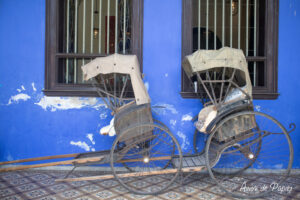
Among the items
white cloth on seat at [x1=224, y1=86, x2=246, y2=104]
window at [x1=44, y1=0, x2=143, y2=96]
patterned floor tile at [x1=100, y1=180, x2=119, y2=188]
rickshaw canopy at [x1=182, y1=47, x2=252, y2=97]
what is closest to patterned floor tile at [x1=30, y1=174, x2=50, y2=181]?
patterned floor tile at [x1=100, y1=180, x2=119, y2=188]

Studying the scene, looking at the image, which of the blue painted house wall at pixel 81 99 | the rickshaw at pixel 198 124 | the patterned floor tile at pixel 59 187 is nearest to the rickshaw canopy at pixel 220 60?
the rickshaw at pixel 198 124

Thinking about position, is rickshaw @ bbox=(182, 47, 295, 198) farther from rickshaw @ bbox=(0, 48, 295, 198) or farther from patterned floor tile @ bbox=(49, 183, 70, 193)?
patterned floor tile @ bbox=(49, 183, 70, 193)

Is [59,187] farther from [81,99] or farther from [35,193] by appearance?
[81,99]

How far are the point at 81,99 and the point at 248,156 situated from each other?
2.74m

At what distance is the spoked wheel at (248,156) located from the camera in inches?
130

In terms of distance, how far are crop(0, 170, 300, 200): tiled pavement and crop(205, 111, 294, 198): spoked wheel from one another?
122mm

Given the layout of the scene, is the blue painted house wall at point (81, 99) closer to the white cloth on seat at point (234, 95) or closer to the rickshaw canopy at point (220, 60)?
the white cloth on seat at point (234, 95)

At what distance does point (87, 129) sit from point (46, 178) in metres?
0.97

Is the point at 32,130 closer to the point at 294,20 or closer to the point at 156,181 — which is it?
the point at 156,181

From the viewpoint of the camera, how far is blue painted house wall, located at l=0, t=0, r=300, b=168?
14.3ft

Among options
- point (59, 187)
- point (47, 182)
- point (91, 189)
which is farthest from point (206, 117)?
point (47, 182)

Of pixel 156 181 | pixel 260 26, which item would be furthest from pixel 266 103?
pixel 156 181

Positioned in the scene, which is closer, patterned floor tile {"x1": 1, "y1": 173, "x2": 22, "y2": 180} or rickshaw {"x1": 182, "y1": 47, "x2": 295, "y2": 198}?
rickshaw {"x1": 182, "y1": 47, "x2": 295, "y2": 198}

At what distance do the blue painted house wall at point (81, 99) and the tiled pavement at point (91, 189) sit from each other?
0.57m
